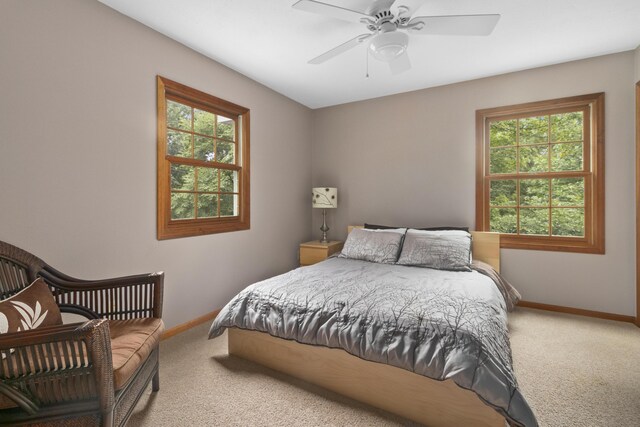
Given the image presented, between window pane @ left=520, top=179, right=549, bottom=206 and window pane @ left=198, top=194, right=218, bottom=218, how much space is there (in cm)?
344

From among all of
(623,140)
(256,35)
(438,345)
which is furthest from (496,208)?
(256,35)

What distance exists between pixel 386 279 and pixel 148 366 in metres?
1.71

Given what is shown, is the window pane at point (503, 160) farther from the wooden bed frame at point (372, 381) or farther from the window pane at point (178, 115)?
the window pane at point (178, 115)

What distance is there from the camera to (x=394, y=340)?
164cm

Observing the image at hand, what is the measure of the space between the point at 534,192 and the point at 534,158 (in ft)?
1.25

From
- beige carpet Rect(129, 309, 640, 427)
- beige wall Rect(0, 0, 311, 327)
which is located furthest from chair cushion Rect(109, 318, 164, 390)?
beige wall Rect(0, 0, 311, 327)

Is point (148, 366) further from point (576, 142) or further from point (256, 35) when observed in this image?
point (576, 142)

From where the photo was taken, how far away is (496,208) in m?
3.52

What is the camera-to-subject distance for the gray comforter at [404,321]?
4.59ft

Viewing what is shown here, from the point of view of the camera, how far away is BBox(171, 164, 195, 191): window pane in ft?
9.14

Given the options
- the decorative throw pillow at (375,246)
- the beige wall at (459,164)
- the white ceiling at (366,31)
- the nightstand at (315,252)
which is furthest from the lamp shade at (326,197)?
the white ceiling at (366,31)

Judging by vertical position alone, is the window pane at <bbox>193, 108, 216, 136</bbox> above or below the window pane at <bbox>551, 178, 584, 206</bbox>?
above

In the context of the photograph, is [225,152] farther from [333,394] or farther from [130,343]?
[333,394]

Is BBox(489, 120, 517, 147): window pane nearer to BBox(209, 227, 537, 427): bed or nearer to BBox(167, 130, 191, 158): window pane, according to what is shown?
BBox(209, 227, 537, 427): bed
